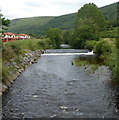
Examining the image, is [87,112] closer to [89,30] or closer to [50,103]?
[50,103]

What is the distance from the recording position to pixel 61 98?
58.1 feet

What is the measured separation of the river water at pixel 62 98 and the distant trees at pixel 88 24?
2179 inches

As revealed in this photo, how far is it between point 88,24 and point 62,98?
7090 centimetres

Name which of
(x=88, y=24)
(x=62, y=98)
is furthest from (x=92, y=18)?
(x=62, y=98)

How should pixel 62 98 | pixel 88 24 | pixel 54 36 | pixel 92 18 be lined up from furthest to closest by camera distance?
pixel 54 36 < pixel 92 18 < pixel 88 24 < pixel 62 98

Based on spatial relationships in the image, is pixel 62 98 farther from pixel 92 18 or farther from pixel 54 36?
pixel 54 36

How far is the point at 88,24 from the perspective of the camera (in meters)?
84.5

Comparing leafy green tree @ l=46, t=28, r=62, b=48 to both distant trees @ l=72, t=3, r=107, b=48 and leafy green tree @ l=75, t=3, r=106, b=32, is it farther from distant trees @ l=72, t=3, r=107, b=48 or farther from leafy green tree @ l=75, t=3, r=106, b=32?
leafy green tree @ l=75, t=3, r=106, b=32

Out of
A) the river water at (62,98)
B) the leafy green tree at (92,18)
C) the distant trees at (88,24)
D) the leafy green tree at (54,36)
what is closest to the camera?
the river water at (62,98)

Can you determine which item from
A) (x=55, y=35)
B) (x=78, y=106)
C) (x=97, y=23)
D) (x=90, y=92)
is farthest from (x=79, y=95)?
(x=55, y=35)

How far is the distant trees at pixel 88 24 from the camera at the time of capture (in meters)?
79.6

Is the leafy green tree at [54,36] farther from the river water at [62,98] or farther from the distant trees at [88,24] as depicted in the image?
the river water at [62,98]

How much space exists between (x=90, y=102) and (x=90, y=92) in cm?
276

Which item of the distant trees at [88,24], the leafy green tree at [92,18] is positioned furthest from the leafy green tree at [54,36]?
the leafy green tree at [92,18]
